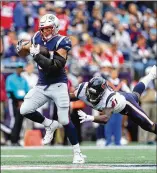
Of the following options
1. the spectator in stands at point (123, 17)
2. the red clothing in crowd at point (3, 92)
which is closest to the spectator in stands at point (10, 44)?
the red clothing in crowd at point (3, 92)

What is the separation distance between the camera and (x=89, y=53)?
1747 cm

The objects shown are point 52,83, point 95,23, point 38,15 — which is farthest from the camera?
point 95,23

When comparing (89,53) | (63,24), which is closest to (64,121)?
(63,24)

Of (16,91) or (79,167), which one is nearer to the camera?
(79,167)

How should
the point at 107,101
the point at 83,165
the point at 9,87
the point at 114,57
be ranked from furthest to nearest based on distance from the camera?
the point at 114,57 → the point at 9,87 → the point at 107,101 → the point at 83,165

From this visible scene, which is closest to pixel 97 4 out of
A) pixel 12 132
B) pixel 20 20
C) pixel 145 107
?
pixel 20 20

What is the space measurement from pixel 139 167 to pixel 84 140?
7.48 m

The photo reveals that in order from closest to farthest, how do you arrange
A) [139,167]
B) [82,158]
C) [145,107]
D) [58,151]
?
[139,167] < [82,158] < [58,151] < [145,107]

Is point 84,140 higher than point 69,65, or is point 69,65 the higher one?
point 69,65

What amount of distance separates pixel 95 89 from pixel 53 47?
0.79 metres

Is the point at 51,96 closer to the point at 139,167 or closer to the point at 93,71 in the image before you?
the point at 139,167

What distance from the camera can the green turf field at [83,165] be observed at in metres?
8.71

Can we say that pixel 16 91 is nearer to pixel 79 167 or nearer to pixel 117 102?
pixel 117 102

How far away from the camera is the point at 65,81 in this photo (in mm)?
9977
